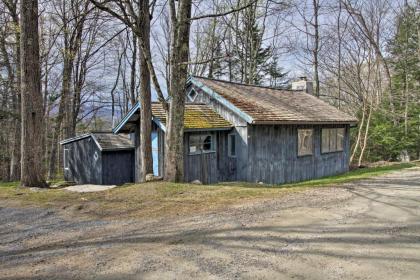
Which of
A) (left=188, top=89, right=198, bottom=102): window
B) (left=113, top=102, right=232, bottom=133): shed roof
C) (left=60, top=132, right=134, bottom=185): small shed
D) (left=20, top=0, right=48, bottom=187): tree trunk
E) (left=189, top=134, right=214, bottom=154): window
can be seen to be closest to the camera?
(left=20, top=0, right=48, bottom=187): tree trunk

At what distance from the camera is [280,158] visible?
14266 millimetres

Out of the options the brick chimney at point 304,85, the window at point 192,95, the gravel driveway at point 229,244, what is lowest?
the gravel driveway at point 229,244

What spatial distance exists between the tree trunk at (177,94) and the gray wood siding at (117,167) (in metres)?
7.64

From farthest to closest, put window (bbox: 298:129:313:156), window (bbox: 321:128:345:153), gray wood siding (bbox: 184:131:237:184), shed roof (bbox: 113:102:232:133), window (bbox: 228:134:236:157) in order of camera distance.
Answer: window (bbox: 321:128:345:153) → window (bbox: 298:129:313:156) → window (bbox: 228:134:236:157) → gray wood siding (bbox: 184:131:237:184) → shed roof (bbox: 113:102:232:133)

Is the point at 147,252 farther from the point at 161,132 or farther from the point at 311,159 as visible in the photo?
the point at 311,159

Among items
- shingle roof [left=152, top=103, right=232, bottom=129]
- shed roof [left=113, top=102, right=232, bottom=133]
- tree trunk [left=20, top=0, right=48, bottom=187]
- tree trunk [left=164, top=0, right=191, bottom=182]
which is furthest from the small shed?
tree trunk [left=164, top=0, right=191, bottom=182]

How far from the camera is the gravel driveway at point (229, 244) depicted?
12.2ft

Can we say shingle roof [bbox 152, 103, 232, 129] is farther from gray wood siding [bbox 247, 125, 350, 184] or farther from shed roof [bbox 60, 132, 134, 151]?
shed roof [bbox 60, 132, 134, 151]

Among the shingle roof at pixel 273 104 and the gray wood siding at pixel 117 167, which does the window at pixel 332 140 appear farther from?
the gray wood siding at pixel 117 167

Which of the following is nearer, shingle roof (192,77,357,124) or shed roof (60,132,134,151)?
shingle roof (192,77,357,124)

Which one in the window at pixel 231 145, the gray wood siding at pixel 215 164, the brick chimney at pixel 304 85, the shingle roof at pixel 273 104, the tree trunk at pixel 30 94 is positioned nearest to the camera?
the tree trunk at pixel 30 94

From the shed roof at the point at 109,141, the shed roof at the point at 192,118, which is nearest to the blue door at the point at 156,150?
the shed roof at the point at 192,118

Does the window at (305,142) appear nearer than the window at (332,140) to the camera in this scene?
Yes

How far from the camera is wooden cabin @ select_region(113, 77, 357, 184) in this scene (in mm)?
13117
